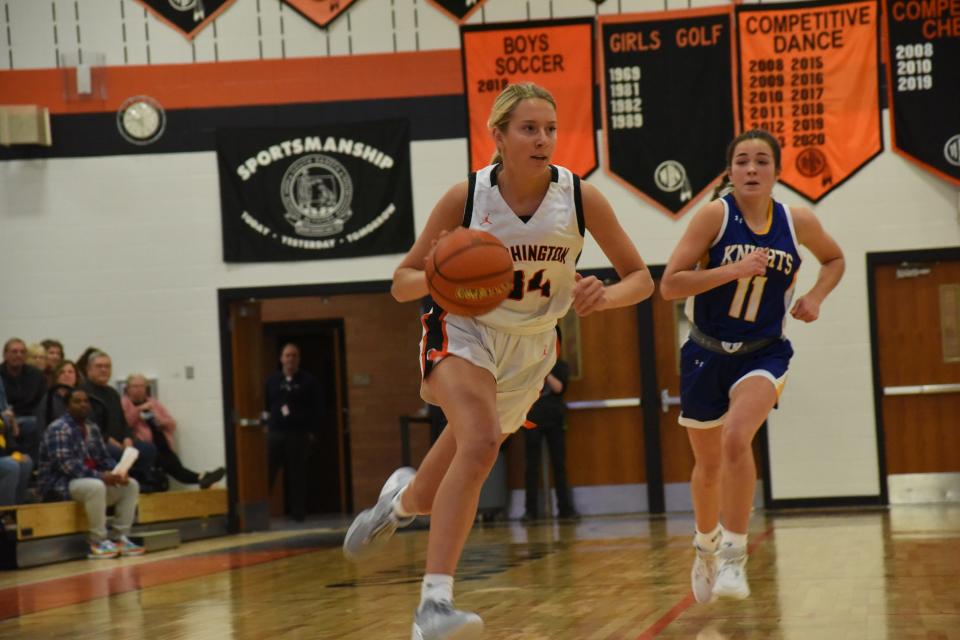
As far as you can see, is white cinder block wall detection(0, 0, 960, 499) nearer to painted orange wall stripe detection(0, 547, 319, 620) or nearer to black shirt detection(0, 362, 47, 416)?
black shirt detection(0, 362, 47, 416)

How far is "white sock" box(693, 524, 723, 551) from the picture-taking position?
16.5 ft

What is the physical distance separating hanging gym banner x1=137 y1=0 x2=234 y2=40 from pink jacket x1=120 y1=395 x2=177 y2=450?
12.3ft

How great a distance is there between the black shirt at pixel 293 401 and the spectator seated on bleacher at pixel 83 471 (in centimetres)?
385

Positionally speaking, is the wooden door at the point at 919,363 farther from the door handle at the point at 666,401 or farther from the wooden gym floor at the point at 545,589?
the wooden gym floor at the point at 545,589

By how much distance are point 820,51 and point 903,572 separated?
7598 millimetres

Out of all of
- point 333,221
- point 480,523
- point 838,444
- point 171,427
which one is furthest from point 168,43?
point 838,444

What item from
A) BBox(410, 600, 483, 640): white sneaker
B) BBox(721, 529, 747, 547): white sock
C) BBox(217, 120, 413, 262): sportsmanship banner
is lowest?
BBox(721, 529, 747, 547): white sock

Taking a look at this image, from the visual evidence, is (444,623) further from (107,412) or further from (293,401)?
(293,401)

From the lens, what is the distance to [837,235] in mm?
12484

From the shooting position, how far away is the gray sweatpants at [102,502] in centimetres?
989

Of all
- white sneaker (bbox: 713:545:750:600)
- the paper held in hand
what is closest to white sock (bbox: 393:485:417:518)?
white sneaker (bbox: 713:545:750:600)

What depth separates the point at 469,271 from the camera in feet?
11.8

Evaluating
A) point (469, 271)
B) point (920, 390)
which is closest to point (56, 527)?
point (469, 271)

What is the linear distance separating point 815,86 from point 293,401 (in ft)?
21.0
